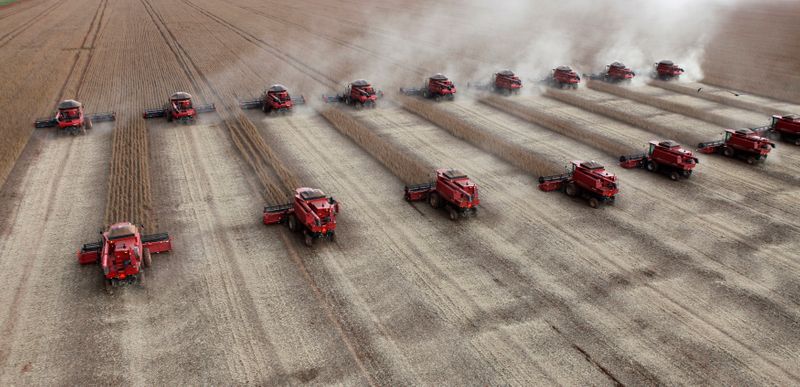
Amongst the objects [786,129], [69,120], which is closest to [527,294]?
[786,129]

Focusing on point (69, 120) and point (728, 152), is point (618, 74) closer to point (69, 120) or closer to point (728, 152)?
point (728, 152)

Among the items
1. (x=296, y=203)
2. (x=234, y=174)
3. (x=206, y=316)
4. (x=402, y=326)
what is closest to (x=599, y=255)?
(x=402, y=326)

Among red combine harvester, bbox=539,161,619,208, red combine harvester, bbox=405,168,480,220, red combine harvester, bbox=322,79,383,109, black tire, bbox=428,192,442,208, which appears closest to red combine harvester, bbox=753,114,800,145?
red combine harvester, bbox=539,161,619,208

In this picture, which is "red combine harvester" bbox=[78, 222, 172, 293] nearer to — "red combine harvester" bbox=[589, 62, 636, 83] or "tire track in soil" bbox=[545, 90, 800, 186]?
"tire track in soil" bbox=[545, 90, 800, 186]

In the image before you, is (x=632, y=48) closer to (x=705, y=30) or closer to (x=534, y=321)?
(x=705, y=30)

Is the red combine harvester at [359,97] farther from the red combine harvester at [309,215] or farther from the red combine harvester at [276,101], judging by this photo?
the red combine harvester at [309,215]

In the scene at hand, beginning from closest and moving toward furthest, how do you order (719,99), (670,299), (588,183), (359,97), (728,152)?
(670,299) → (588,183) → (728,152) → (359,97) → (719,99)
